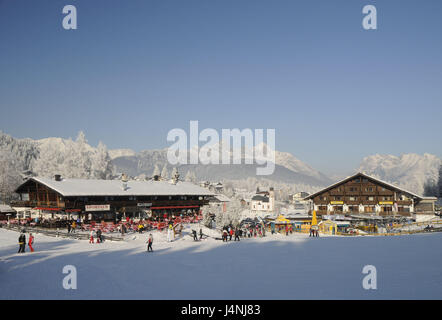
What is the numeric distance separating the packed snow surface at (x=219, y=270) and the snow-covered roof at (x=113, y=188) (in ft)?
48.6

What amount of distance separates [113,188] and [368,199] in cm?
3902

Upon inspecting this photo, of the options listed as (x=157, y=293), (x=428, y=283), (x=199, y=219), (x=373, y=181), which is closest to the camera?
(x=157, y=293)

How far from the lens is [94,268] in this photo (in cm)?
1775

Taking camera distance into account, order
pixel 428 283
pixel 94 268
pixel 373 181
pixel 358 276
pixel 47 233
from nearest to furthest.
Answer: pixel 428 283, pixel 358 276, pixel 94 268, pixel 47 233, pixel 373 181

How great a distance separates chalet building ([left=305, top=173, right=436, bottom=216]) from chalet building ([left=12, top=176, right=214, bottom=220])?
71.1ft

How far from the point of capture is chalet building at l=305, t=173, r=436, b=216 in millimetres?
56250

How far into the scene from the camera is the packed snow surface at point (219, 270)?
1370cm

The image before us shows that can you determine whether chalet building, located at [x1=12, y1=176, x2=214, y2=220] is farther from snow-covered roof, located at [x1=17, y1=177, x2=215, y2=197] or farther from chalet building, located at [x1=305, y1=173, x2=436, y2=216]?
chalet building, located at [x1=305, y1=173, x2=436, y2=216]

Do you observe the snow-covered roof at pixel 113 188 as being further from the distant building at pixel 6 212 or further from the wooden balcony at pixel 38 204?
the distant building at pixel 6 212

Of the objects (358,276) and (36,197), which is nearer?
(358,276)

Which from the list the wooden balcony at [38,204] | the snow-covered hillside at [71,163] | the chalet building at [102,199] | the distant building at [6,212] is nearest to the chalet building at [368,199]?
the chalet building at [102,199]
